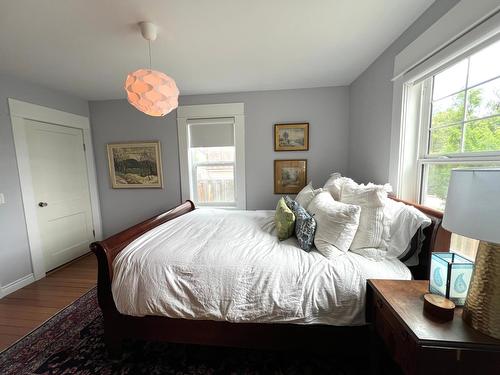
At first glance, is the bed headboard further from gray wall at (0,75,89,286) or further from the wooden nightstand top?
gray wall at (0,75,89,286)

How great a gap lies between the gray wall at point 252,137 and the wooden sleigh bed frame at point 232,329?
1725mm

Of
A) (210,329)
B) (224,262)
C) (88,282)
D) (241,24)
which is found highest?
(241,24)

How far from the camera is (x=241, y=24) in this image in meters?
1.57

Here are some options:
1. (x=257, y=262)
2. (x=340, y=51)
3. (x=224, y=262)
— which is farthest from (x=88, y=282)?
(x=340, y=51)

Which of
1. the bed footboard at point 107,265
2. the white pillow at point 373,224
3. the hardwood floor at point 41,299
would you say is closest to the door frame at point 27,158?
the hardwood floor at point 41,299

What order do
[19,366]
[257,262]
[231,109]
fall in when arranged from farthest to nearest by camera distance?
[231,109] → [19,366] → [257,262]

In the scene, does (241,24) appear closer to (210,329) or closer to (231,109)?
(231,109)

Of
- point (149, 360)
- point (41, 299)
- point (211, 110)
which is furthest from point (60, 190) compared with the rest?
point (149, 360)

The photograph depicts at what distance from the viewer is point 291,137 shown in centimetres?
301

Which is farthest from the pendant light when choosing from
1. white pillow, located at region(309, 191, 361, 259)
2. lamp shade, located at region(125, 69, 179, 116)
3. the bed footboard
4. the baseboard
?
the baseboard

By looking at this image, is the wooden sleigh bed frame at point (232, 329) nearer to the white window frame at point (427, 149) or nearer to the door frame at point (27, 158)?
the white window frame at point (427, 149)

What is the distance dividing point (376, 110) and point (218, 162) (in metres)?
2.10

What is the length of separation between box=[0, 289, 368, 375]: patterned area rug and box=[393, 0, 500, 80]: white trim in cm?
208

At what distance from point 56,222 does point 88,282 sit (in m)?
1.00
